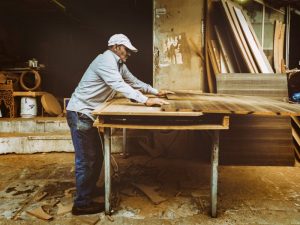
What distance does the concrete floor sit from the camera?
3309mm

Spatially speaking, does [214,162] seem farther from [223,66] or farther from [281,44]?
[281,44]

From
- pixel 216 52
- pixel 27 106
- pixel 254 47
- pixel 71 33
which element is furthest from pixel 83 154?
pixel 71 33

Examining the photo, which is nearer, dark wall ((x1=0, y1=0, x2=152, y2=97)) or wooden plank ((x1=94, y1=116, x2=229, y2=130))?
wooden plank ((x1=94, y1=116, x2=229, y2=130))

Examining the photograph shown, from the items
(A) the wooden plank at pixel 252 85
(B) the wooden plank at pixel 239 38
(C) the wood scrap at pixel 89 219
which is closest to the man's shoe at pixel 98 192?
(C) the wood scrap at pixel 89 219

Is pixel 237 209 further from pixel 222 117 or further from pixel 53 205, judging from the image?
pixel 53 205

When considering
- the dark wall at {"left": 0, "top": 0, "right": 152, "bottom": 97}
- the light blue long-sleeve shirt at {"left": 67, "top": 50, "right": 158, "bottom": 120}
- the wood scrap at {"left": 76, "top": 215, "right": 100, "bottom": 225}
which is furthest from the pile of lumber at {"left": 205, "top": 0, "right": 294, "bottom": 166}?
the dark wall at {"left": 0, "top": 0, "right": 152, "bottom": 97}

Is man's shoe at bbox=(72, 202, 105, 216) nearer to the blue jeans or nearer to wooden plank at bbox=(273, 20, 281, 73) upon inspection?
the blue jeans

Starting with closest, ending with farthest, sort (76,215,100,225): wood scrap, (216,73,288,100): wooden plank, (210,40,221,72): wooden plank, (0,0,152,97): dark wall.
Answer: (76,215,100,225): wood scrap < (216,73,288,100): wooden plank < (210,40,221,72): wooden plank < (0,0,152,97): dark wall

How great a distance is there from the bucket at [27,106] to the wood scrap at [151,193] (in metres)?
3.82

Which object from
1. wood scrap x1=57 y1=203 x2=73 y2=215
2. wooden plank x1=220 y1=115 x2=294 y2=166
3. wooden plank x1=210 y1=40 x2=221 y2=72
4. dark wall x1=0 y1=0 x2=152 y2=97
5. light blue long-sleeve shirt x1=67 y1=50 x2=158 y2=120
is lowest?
wood scrap x1=57 y1=203 x2=73 y2=215

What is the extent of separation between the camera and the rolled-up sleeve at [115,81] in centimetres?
321

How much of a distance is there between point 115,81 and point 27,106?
4335mm

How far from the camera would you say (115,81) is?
10.7 feet

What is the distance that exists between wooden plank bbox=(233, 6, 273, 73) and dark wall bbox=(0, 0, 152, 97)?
12.8 ft
